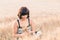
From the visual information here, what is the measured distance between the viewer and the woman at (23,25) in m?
6.20

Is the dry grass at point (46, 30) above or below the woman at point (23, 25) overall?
below

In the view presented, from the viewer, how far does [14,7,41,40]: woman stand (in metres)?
6.20

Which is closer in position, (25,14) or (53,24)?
(25,14)

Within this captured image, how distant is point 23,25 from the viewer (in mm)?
6297

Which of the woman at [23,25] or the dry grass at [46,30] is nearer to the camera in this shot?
the woman at [23,25]

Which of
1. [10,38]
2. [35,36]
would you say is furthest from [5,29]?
[35,36]

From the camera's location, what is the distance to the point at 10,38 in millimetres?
6473

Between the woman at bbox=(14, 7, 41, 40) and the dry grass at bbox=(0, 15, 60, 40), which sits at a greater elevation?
the woman at bbox=(14, 7, 41, 40)

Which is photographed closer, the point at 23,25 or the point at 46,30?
the point at 23,25

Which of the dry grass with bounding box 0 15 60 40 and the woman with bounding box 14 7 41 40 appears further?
the dry grass with bounding box 0 15 60 40

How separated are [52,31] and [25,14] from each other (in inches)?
38.1

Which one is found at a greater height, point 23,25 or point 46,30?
point 23,25

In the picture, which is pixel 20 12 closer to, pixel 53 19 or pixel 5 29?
pixel 5 29

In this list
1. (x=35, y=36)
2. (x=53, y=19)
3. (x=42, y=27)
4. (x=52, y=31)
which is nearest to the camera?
(x=35, y=36)
